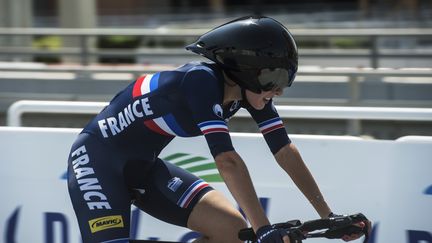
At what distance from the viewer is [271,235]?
2904 millimetres

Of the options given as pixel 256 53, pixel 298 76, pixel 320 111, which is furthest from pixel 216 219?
pixel 298 76

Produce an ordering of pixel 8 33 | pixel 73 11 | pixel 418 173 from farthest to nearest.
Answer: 1. pixel 73 11
2. pixel 8 33
3. pixel 418 173

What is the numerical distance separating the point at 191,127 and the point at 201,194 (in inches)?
13.5

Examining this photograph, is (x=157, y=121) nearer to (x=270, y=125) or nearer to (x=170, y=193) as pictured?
(x=170, y=193)

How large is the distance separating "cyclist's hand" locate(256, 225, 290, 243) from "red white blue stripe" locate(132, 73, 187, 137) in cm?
74

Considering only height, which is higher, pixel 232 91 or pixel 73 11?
pixel 73 11

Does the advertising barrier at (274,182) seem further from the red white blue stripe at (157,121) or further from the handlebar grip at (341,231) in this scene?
the handlebar grip at (341,231)

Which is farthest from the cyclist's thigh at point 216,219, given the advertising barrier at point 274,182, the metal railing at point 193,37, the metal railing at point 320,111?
the metal railing at point 193,37

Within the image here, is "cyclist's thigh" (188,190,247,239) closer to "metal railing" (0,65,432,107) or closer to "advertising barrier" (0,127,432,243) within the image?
"advertising barrier" (0,127,432,243)

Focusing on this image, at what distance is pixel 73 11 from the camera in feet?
65.9

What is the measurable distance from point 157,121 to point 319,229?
2.91 feet

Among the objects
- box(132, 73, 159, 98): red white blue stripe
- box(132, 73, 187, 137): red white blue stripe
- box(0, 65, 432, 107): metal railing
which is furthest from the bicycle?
box(0, 65, 432, 107): metal railing

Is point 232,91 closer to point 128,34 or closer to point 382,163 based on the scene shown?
point 382,163

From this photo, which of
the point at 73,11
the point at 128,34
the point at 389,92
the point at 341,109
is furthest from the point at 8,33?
the point at 341,109
